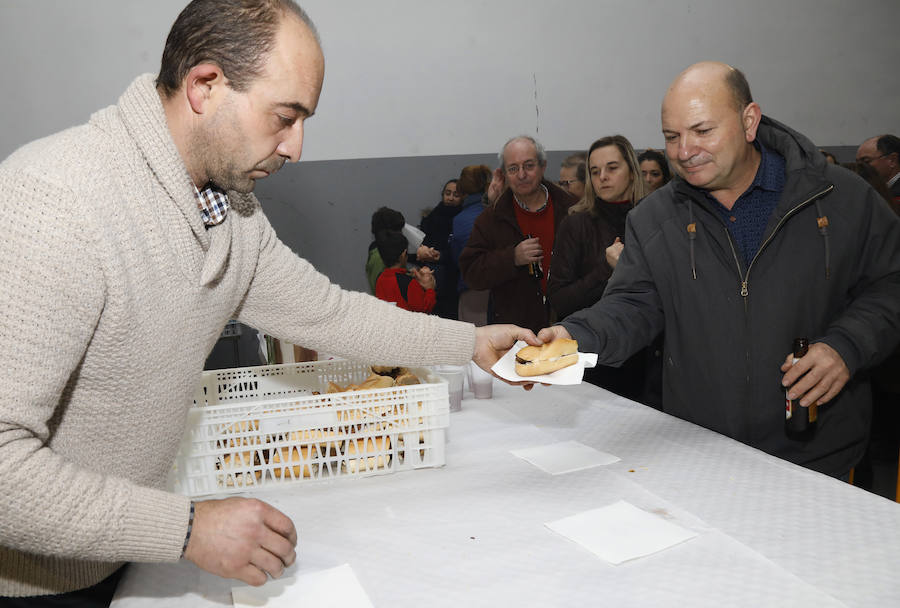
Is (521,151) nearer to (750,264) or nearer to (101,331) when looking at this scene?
(750,264)

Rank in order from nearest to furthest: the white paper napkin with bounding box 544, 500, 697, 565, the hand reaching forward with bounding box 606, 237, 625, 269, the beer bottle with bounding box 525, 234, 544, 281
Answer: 1. the white paper napkin with bounding box 544, 500, 697, 565
2. the hand reaching forward with bounding box 606, 237, 625, 269
3. the beer bottle with bounding box 525, 234, 544, 281

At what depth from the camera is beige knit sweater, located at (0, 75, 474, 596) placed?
86cm

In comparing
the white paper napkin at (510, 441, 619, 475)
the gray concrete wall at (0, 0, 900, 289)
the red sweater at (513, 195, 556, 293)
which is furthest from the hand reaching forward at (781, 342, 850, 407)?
the gray concrete wall at (0, 0, 900, 289)

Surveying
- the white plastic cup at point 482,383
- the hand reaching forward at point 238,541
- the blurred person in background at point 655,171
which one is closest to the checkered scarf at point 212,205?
the hand reaching forward at point 238,541

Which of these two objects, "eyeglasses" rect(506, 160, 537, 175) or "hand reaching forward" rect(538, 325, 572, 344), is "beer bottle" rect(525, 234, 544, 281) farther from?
"hand reaching forward" rect(538, 325, 572, 344)

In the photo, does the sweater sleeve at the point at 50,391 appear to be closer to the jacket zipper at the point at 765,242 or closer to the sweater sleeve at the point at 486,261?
the jacket zipper at the point at 765,242

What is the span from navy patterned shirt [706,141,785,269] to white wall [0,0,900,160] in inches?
122

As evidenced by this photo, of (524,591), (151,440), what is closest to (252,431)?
(151,440)

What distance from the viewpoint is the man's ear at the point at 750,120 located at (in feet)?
6.33

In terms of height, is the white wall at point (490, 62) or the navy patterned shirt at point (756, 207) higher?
the white wall at point (490, 62)

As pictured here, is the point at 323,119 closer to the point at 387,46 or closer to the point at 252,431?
the point at 387,46

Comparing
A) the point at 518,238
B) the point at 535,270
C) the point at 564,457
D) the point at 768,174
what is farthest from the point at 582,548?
the point at 518,238

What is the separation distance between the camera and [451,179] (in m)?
4.87

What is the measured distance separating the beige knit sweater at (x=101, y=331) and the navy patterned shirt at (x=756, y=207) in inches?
54.0
